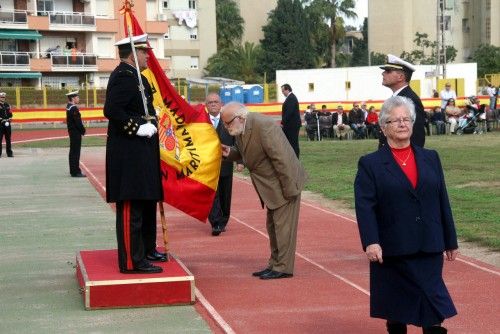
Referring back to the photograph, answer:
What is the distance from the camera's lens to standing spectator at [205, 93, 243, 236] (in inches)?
539

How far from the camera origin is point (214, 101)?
45.5 feet

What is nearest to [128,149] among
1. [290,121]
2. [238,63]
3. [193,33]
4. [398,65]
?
[398,65]

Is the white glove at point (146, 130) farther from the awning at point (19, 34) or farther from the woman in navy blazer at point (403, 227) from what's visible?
the awning at point (19, 34)

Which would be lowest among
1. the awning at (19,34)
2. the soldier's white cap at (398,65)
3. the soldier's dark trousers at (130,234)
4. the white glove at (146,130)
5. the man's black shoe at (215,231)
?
the man's black shoe at (215,231)

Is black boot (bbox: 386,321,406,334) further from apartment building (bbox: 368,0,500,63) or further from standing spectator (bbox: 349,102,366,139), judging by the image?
apartment building (bbox: 368,0,500,63)

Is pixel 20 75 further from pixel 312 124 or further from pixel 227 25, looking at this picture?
pixel 227 25

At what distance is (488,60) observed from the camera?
292ft

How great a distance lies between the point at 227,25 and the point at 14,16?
39.7 metres

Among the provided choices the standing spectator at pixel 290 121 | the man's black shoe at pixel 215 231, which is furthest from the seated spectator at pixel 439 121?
the man's black shoe at pixel 215 231

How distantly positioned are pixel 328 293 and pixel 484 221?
5.54 metres

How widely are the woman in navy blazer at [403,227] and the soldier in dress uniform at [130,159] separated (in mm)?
3076

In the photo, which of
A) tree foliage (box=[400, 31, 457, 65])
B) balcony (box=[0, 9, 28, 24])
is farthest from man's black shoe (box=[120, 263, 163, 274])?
tree foliage (box=[400, 31, 457, 65])

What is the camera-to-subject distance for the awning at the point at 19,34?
71688 mm

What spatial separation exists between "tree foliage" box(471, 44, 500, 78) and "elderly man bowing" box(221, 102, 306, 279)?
262 ft
